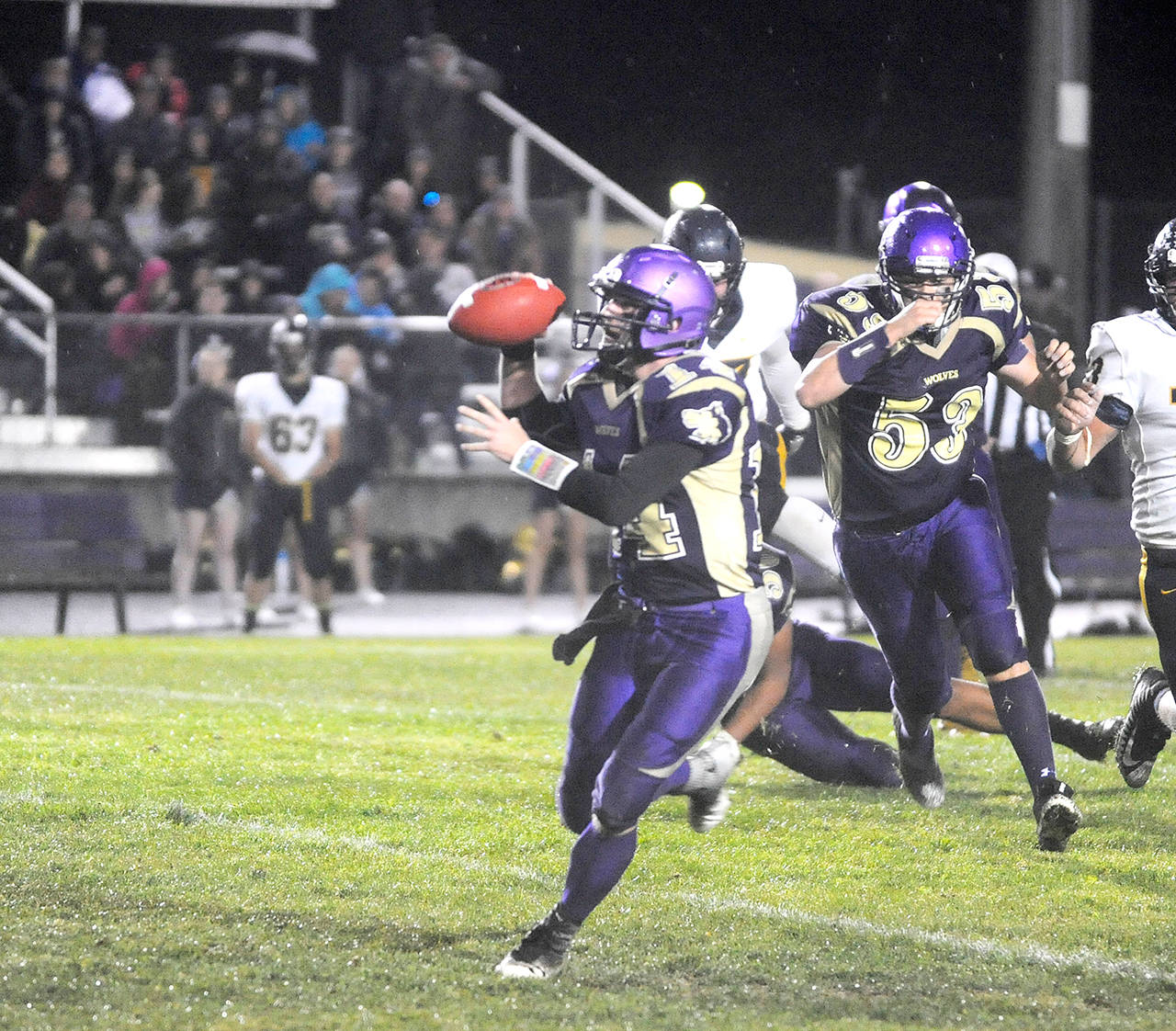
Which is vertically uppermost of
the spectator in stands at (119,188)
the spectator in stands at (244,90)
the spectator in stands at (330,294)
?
the spectator in stands at (244,90)

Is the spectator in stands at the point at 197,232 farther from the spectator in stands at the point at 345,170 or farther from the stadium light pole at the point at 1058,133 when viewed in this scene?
the stadium light pole at the point at 1058,133

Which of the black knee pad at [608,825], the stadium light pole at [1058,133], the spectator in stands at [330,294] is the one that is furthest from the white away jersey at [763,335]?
the spectator in stands at [330,294]

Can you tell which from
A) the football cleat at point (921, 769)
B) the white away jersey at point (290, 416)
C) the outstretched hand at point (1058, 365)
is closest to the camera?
the outstretched hand at point (1058, 365)

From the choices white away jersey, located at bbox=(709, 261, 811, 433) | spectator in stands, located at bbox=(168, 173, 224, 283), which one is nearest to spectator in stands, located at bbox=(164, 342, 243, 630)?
spectator in stands, located at bbox=(168, 173, 224, 283)

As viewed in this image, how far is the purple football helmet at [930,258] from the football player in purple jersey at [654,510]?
3.29 feet

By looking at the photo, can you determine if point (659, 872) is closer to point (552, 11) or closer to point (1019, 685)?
point (1019, 685)

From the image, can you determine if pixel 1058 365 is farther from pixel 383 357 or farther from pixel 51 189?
pixel 51 189

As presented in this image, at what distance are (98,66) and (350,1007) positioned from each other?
12229 millimetres

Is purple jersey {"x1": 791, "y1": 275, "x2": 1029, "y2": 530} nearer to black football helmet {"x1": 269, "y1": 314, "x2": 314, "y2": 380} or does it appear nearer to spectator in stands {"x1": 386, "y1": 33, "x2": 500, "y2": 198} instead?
black football helmet {"x1": 269, "y1": 314, "x2": 314, "y2": 380}

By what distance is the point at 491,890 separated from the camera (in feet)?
15.7

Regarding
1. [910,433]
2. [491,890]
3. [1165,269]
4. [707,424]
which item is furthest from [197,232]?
[707,424]

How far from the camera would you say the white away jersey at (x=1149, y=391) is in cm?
527

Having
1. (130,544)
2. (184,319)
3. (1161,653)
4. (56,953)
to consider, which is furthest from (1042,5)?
(56,953)

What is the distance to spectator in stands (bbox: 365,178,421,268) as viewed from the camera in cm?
1393
